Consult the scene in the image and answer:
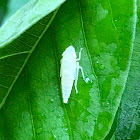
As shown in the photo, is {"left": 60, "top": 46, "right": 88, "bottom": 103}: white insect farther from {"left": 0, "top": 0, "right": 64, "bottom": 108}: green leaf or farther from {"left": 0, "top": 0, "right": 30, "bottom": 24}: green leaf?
{"left": 0, "top": 0, "right": 30, "bottom": 24}: green leaf

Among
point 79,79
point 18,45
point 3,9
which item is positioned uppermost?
point 3,9

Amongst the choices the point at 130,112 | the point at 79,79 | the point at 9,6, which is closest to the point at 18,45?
the point at 79,79

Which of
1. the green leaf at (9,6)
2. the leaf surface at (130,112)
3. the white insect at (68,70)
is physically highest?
the green leaf at (9,6)

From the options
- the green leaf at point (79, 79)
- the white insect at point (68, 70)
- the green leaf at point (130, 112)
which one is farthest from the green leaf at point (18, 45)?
the green leaf at point (130, 112)

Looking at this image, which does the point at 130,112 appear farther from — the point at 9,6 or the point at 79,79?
the point at 9,6

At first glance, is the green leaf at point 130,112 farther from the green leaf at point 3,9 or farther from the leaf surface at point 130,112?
the green leaf at point 3,9

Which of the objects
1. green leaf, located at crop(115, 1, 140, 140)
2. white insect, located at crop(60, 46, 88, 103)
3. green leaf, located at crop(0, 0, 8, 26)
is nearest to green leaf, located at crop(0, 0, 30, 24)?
green leaf, located at crop(0, 0, 8, 26)
